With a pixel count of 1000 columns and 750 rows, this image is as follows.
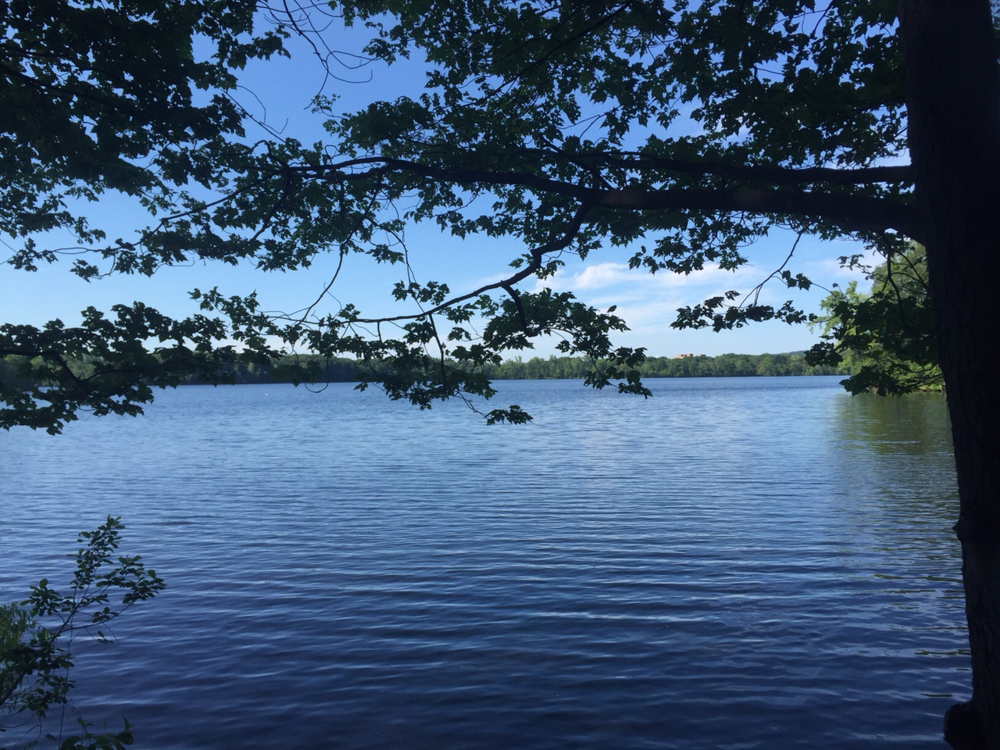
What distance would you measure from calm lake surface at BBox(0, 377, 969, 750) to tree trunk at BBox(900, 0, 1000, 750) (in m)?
3.19

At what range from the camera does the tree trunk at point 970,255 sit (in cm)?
512

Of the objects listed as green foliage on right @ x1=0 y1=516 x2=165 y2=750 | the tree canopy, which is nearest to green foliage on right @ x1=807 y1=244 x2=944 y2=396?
the tree canopy

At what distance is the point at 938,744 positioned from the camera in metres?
7.57

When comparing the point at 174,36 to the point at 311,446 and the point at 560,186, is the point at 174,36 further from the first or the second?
the point at 311,446

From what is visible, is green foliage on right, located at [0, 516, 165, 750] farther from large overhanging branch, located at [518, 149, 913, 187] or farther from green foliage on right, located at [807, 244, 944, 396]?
green foliage on right, located at [807, 244, 944, 396]

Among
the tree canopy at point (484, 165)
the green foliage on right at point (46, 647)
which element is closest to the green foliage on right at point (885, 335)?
the tree canopy at point (484, 165)

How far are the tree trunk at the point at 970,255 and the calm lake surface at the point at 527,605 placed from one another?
319cm

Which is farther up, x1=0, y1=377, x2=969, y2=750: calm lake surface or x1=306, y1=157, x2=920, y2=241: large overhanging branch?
x1=306, y1=157, x2=920, y2=241: large overhanging branch

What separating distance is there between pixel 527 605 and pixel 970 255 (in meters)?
8.91

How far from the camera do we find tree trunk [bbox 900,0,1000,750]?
202 inches

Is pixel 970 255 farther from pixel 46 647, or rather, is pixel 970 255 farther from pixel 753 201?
pixel 46 647

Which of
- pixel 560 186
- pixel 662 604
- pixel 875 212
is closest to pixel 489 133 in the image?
pixel 560 186

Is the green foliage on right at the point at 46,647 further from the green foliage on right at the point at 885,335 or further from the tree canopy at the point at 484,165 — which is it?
the green foliage on right at the point at 885,335

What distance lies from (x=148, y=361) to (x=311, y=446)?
117ft
